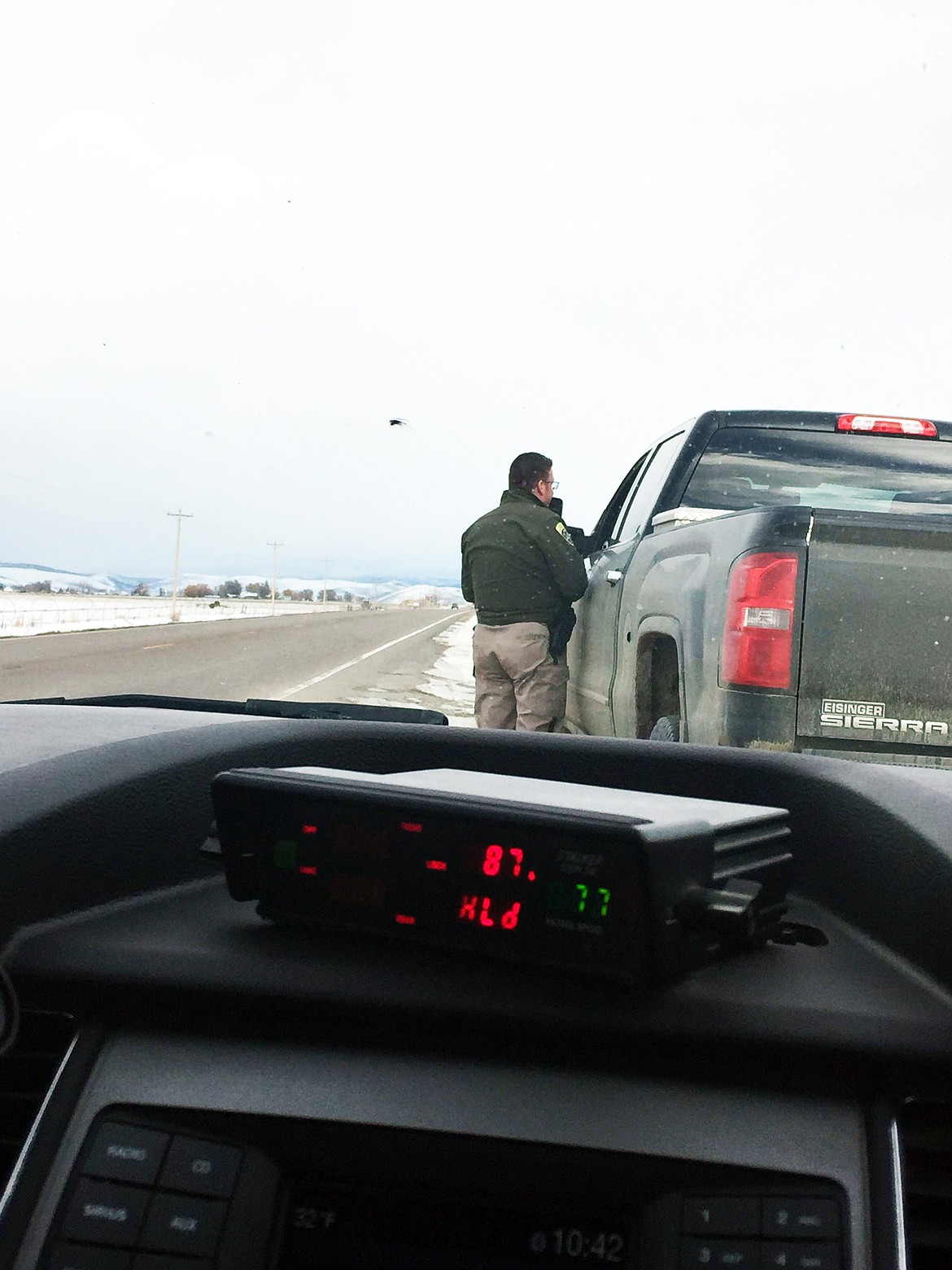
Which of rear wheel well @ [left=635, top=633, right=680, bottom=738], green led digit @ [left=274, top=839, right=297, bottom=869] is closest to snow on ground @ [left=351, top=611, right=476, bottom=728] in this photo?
rear wheel well @ [left=635, top=633, right=680, bottom=738]

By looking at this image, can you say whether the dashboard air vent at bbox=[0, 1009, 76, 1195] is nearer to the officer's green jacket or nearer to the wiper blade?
the wiper blade

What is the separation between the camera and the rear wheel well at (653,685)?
16.6ft

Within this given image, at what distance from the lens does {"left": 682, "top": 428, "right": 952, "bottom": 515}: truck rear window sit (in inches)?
217

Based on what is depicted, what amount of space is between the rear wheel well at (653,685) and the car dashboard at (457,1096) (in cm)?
336

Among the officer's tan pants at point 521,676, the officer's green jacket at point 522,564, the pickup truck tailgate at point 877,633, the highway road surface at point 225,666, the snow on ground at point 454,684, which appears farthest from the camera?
the highway road surface at point 225,666

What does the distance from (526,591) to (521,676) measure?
1.75 feet

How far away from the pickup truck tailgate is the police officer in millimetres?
3495

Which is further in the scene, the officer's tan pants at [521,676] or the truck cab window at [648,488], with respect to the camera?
the officer's tan pants at [521,676]

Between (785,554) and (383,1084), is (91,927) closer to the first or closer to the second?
(383,1084)

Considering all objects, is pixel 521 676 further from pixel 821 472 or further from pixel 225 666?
pixel 225 666

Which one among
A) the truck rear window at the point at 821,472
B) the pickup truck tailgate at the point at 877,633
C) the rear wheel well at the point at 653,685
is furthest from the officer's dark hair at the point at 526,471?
the pickup truck tailgate at the point at 877,633

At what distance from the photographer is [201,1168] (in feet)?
4.47

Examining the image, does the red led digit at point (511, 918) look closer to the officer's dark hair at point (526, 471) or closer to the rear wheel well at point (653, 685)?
the rear wheel well at point (653, 685)

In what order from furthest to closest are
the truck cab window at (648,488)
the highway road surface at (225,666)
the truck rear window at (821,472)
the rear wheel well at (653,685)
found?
the highway road surface at (225,666), the truck cab window at (648,488), the truck rear window at (821,472), the rear wheel well at (653,685)
